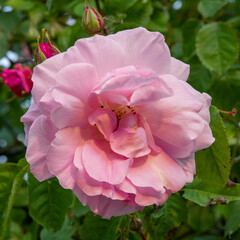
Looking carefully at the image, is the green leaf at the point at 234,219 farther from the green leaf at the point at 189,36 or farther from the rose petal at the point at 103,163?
the green leaf at the point at 189,36

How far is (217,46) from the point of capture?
52.6 inches

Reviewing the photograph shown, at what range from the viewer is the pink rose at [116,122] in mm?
649

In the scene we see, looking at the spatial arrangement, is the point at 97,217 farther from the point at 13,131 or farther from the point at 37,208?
the point at 13,131

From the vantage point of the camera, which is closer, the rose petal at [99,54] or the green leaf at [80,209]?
the rose petal at [99,54]

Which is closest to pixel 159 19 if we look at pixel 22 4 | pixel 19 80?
pixel 19 80

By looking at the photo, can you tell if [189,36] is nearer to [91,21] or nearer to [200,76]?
[200,76]

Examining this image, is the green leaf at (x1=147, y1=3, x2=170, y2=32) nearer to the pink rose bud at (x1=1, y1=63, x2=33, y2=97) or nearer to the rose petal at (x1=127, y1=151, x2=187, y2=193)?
the pink rose bud at (x1=1, y1=63, x2=33, y2=97)

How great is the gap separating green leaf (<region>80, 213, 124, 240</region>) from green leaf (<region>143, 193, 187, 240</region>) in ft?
0.23

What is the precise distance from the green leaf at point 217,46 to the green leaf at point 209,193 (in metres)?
0.48

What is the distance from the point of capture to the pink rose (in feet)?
2.13

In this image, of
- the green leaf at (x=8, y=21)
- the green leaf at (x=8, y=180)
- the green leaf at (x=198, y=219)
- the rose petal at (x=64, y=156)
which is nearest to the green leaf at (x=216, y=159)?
the rose petal at (x=64, y=156)

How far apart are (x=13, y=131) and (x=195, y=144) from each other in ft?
6.44

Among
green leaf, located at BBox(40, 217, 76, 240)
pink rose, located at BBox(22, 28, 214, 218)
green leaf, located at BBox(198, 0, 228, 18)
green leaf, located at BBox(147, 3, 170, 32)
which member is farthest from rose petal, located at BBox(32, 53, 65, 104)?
green leaf, located at BBox(198, 0, 228, 18)

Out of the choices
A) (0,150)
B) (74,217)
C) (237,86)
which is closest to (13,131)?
(0,150)
